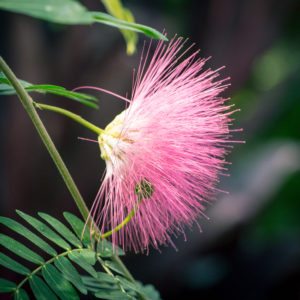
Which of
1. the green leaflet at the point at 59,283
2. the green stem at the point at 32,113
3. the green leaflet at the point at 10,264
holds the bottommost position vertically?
the green leaflet at the point at 59,283

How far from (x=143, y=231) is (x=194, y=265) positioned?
12.3ft

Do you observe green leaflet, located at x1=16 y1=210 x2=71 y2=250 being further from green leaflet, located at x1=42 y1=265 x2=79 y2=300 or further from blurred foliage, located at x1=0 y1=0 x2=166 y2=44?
blurred foliage, located at x1=0 y1=0 x2=166 y2=44

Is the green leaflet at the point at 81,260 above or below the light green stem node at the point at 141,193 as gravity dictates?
below

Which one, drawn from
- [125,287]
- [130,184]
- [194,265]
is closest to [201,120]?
[130,184]

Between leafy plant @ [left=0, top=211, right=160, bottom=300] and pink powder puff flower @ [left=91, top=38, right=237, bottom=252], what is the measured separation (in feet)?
0.18

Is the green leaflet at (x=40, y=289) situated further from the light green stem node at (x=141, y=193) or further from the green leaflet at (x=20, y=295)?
the light green stem node at (x=141, y=193)

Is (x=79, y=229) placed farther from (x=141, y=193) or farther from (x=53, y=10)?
(x=53, y=10)

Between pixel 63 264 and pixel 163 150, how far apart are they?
0.29m

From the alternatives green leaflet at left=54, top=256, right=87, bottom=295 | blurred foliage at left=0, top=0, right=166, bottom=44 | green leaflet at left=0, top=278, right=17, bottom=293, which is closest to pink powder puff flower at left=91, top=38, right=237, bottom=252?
green leaflet at left=54, top=256, right=87, bottom=295

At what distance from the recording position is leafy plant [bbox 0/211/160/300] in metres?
1.04

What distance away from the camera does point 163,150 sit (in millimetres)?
1142

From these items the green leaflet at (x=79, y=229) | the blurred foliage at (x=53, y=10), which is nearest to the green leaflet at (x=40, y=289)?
the green leaflet at (x=79, y=229)

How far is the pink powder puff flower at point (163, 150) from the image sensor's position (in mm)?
1149

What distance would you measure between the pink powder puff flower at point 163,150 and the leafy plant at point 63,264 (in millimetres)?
54
